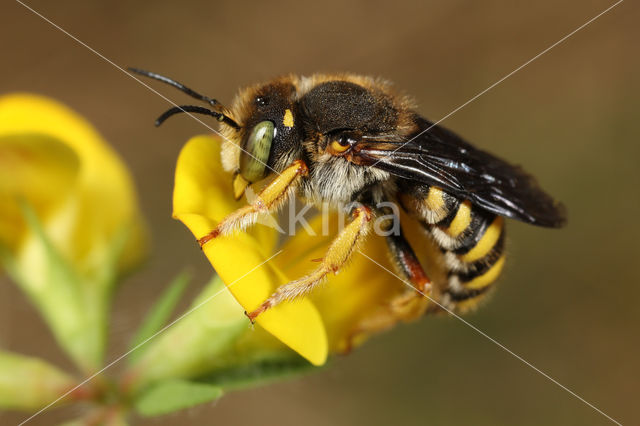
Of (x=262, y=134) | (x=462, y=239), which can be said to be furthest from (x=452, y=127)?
(x=262, y=134)

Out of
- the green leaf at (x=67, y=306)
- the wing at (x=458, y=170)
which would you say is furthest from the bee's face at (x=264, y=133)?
the green leaf at (x=67, y=306)

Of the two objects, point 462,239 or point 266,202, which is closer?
point 266,202

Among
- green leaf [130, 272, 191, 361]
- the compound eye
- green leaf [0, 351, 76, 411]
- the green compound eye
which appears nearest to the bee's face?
the green compound eye

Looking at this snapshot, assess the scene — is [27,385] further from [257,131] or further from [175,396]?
[257,131]

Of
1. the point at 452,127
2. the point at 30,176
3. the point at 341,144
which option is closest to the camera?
the point at 341,144

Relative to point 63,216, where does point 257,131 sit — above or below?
above

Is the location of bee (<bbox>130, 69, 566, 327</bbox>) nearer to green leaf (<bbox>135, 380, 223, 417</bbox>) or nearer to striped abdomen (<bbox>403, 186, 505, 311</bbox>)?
striped abdomen (<bbox>403, 186, 505, 311</bbox>)
